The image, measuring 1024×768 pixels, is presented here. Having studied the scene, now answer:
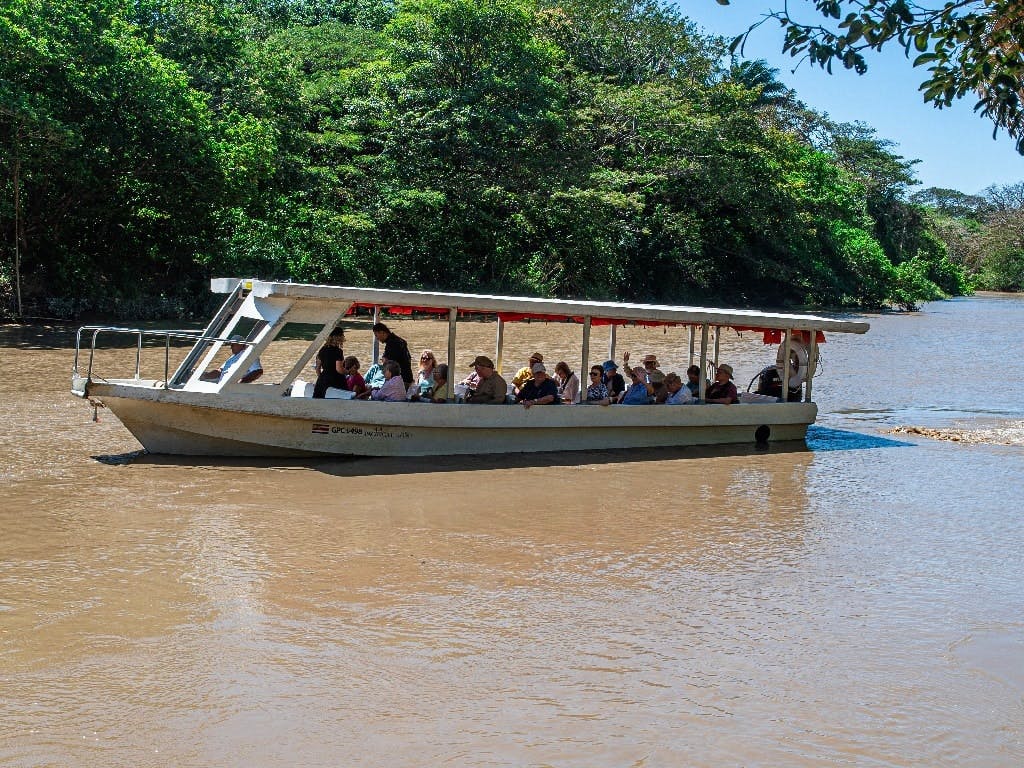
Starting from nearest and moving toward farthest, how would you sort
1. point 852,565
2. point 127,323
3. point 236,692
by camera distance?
point 236,692
point 852,565
point 127,323

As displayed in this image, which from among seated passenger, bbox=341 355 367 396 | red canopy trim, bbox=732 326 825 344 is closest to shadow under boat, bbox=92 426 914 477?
seated passenger, bbox=341 355 367 396

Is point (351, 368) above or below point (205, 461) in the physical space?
above

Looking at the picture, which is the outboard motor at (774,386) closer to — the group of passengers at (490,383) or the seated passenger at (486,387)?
the group of passengers at (490,383)

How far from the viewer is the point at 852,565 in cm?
921

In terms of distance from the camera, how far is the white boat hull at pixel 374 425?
38.0 ft

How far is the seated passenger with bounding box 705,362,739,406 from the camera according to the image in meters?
14.6

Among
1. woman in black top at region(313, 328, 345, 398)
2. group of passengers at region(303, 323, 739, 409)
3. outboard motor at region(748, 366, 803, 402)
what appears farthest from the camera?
outboard motor at region(748, 366, 803, 402)

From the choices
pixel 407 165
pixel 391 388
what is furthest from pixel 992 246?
pixel 391 388

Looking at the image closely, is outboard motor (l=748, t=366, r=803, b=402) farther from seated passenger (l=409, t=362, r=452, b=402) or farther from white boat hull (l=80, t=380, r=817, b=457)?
seated passenger (l=409, t=362, r=452, b=402)

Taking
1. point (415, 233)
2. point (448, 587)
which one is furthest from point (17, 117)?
point (448, 587)

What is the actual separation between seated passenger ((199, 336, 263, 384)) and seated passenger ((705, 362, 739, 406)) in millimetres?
5896

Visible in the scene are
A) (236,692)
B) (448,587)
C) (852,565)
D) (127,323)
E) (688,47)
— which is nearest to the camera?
(236,692)

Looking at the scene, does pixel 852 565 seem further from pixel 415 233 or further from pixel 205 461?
pixel 415 233

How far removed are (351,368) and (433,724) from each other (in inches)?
286
